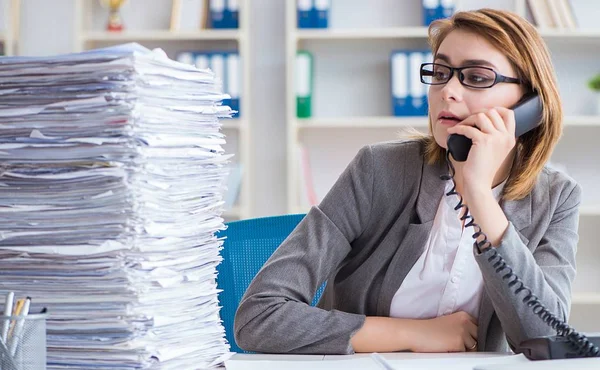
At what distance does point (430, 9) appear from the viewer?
13.0 ft

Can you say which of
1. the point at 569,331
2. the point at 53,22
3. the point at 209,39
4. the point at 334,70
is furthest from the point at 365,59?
the point at 569,331

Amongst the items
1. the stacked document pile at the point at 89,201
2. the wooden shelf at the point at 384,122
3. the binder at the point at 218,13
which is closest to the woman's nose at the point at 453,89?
the stacked document pile at the point at 89,201

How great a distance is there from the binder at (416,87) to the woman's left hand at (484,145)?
244cm

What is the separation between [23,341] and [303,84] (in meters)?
3.35

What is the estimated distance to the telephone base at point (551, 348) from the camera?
111 cm

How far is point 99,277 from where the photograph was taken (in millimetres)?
766

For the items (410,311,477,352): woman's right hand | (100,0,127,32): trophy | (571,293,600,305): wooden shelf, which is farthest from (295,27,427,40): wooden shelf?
(410,311,477,352): woman's right hand

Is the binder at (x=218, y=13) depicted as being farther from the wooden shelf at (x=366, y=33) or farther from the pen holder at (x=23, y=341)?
the pen holder at (x=23, y=341)

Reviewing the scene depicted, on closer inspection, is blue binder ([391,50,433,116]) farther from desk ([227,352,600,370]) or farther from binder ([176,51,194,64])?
desk ([227,352,600,370])

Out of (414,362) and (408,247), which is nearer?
(414,362)

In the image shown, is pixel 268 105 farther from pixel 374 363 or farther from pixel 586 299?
pixel 374 363

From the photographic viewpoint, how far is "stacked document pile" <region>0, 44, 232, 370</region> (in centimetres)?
77

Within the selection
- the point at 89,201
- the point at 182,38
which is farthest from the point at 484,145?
the point at 182,38

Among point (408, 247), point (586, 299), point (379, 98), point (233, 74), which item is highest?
point (233, 74)
